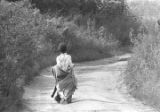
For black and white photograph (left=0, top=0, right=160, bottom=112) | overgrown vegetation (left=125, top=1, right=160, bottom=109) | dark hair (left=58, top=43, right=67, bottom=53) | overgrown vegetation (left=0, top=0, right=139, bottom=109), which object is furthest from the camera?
dark hair (left=58, top=43, right=67, bottom=53)

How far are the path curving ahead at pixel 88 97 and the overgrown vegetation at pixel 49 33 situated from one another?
0.61 meters

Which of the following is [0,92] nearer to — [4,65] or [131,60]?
[4,65]

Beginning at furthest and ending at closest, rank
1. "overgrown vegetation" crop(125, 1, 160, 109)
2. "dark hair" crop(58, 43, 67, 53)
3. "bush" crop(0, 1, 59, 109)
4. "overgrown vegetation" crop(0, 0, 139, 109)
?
"dark hair" crop(58, 43, 67, 53) → "overgrown vegetation" crop(125, 1, 160, 109) → "overgrown vegetation" crop(0, 0, 139, 109) → "bush" crop(0, 1, 59, 109)

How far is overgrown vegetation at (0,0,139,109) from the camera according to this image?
13.7m

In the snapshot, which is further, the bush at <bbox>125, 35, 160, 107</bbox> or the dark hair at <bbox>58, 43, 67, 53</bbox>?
the dark hair at <bbox>58, 43, 67, 53</bbox>

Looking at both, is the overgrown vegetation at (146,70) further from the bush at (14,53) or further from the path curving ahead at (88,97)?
the bush at (14,53)

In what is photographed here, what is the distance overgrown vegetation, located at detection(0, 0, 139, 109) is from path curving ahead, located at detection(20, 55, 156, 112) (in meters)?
0.61

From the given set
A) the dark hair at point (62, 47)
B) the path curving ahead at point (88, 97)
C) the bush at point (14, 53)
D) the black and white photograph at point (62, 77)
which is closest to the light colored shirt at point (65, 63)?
the black and white photograph at point (62, 77)

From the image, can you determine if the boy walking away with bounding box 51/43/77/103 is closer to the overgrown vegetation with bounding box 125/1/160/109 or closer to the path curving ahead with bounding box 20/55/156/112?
the path curving ahead with bounding box 20/55/156/112

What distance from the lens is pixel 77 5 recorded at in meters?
38.7

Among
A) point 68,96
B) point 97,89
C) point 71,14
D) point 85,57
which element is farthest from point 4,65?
point 71,14

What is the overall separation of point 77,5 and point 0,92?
89.0ft

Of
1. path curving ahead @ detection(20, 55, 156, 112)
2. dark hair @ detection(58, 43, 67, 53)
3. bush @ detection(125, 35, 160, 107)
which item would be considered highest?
dark hair @ detection(58, 43, 67, 53)

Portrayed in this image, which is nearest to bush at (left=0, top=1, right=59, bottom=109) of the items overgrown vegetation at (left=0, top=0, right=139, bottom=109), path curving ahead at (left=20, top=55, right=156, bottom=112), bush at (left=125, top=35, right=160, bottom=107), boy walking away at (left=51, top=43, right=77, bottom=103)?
overgrown vegetation at (left=0, top=0, right=139, bottom=109)
